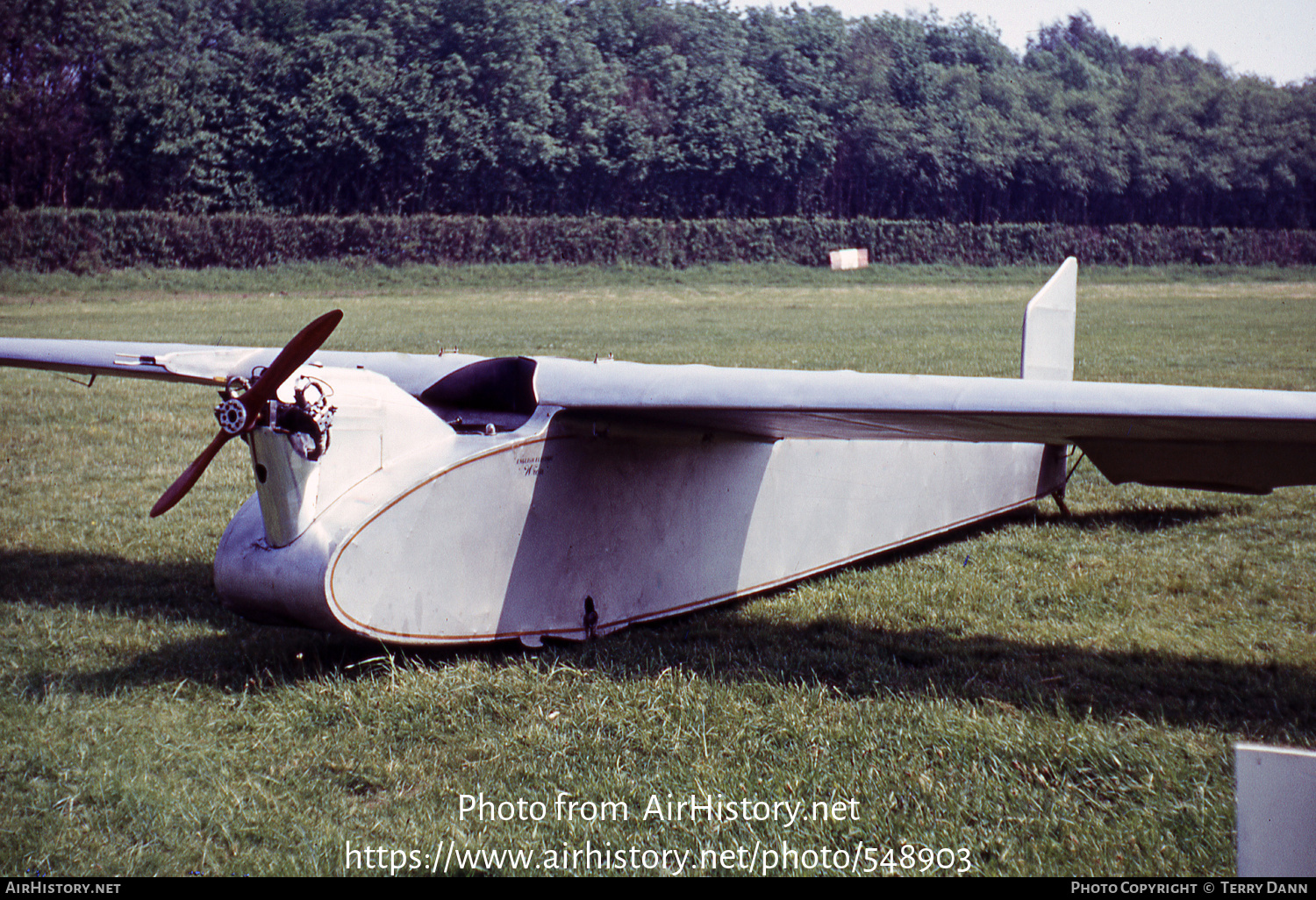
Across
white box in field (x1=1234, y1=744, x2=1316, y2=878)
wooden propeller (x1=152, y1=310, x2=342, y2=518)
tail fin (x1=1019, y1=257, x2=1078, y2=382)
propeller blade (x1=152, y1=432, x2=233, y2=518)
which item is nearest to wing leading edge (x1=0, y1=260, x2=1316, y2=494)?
propeller blade (x1=152, y1=432, x2=233, y2=518)

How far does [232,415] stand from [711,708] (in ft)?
8.58

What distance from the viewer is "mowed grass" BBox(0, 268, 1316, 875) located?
383cm

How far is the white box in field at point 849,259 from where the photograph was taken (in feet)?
195

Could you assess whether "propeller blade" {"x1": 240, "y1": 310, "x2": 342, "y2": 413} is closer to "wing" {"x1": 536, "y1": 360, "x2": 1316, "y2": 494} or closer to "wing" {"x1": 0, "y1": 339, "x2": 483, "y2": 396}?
"wing" {"x1": 0, "y1": 339, "x2": 483, "y2": 396}

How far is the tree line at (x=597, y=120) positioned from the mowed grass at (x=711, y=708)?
165ft

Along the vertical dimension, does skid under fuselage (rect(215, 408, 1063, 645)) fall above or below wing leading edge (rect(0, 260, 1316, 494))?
below

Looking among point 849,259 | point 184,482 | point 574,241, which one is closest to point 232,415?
point 184,482

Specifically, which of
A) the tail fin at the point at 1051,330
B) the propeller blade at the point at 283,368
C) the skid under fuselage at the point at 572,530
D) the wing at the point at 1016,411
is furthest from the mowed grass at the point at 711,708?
the propeller blade at the point at 283,368

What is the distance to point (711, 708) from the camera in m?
4.92

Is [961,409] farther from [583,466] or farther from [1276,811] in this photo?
[1276,811]

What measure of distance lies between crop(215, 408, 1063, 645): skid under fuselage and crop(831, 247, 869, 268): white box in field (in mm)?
53860

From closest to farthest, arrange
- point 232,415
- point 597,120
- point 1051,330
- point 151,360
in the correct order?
point 232,415 < point 151,360 < point 1051,330 < point 597,120

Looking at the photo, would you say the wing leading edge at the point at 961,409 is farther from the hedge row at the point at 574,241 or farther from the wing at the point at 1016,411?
the hedge row at the point at 574,241
